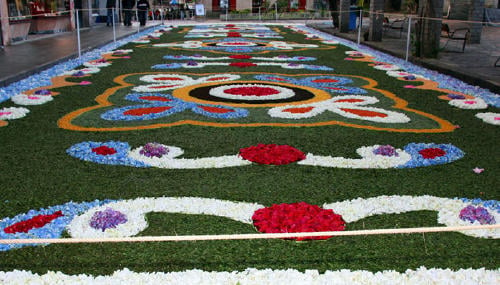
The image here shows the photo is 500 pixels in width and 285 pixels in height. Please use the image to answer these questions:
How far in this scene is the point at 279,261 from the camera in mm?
2236

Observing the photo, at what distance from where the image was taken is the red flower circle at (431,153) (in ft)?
12.0

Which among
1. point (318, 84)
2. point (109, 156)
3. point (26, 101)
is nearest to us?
point (109, 156)

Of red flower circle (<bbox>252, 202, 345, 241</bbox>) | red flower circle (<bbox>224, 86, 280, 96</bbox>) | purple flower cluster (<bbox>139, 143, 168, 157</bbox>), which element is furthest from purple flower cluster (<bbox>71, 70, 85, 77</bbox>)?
red flower circle (<bbox>252, 202, 345, 241</bbox>)

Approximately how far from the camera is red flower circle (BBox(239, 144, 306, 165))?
355 centimetres

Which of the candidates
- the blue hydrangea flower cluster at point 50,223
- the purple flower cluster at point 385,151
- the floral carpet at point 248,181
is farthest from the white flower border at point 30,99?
the purple flower cluster at point 385,151

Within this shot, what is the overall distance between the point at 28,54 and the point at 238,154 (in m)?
7.68

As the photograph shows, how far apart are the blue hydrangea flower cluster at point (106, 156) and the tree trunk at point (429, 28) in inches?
287

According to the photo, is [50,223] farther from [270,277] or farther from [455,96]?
[455,96]

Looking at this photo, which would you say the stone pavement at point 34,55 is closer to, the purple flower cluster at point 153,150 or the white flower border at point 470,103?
the purple flower cluster at point 153,150

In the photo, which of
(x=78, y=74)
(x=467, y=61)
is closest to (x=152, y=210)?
(x=78, y=74)

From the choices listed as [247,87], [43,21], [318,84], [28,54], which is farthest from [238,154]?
[43,21]

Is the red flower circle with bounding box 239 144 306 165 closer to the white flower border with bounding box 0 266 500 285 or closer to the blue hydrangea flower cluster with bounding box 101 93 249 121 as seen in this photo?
the blue hydrangea flower cluster with bounding box 101 93 249 121

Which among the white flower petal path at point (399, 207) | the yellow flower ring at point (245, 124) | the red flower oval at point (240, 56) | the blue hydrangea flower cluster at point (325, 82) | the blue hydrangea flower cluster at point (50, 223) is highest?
the red flower oval at point (240, 56)

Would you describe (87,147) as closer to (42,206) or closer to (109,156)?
(109,156)
